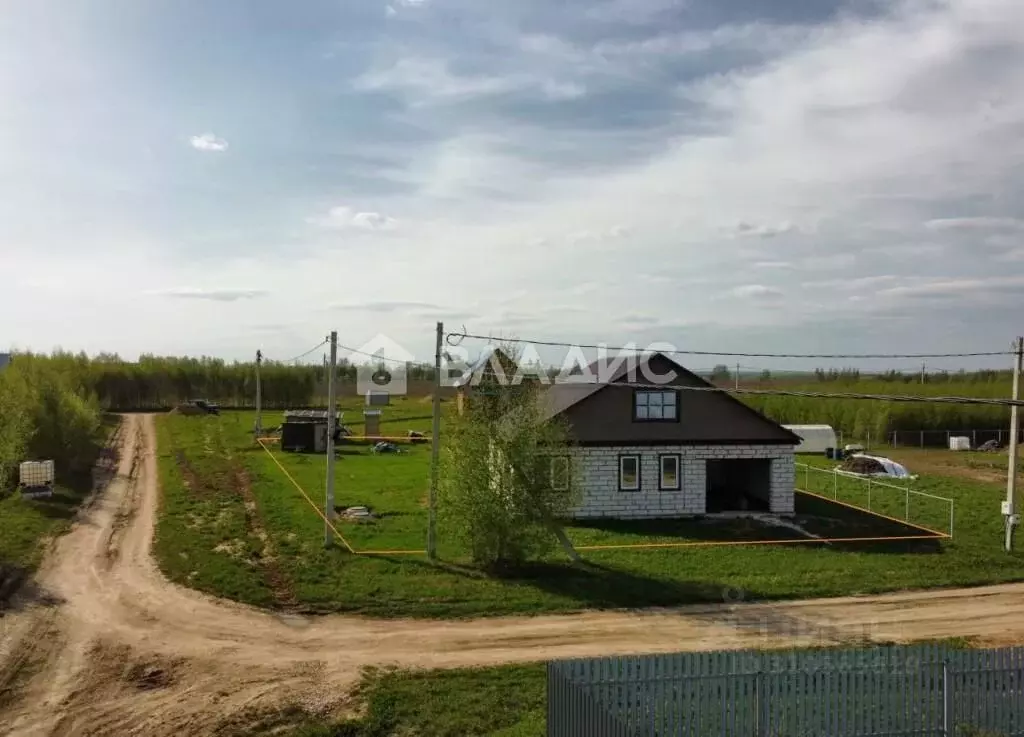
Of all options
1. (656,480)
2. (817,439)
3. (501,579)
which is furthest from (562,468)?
(817,439)

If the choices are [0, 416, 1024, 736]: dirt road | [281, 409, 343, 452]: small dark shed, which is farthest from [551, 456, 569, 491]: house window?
[281, 409, 343, 452]: small dark shed

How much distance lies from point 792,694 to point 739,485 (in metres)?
21.9

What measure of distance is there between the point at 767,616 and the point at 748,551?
5.57m

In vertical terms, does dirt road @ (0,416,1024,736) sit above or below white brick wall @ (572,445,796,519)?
below

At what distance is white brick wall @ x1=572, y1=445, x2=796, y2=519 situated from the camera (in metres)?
26.8

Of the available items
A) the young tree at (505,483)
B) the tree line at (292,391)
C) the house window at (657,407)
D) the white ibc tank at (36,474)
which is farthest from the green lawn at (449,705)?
the tree line at (292,391)

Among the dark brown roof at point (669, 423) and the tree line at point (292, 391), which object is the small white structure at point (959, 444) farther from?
the dark brown roof at point (669, 423)

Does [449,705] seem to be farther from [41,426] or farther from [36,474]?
[41,426]

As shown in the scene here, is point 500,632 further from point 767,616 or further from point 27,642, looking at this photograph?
point 27,642

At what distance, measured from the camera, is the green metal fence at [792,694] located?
9867 millimetres

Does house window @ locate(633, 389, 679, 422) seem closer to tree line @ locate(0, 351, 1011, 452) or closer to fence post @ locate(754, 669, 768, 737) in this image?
fence post @ locate(754, 669, 768, 737)

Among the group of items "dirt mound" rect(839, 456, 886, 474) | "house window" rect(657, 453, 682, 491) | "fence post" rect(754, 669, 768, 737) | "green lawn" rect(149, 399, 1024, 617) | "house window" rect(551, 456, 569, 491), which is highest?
"house window" rect(551, 456, 569, 491)

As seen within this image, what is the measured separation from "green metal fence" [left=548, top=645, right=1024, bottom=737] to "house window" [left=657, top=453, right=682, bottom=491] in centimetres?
1616

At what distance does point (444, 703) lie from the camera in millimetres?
12602
